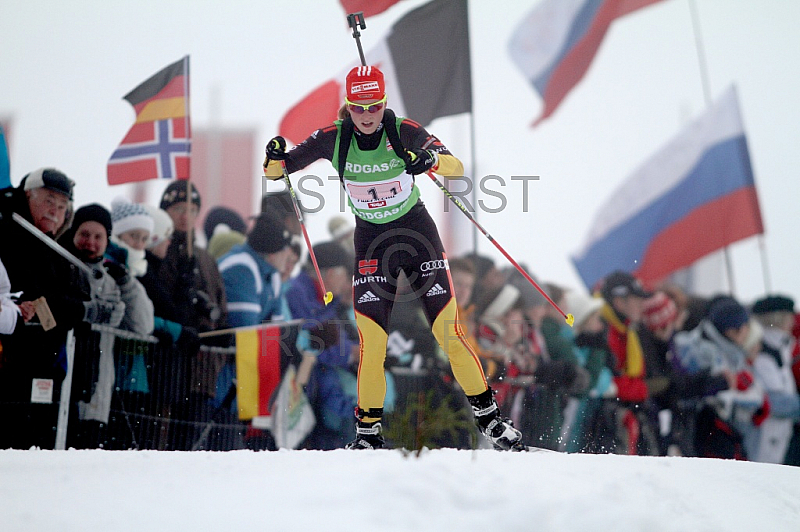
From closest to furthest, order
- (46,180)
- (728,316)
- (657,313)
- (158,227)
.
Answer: (46,180)
(158,227)
(657,313)
(728,316)

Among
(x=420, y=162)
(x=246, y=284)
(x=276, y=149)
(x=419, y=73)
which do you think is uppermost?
(x=419, y=73)

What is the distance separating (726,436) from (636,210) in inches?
157

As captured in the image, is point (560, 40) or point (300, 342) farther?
point (560, 40)

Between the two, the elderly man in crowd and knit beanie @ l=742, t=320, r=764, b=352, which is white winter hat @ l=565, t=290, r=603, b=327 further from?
the elderly man in crowd

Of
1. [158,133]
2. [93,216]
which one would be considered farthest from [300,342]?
[158,133]

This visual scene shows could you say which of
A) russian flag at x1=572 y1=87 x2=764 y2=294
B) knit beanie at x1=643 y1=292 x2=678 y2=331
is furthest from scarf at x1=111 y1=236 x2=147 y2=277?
russian flag at x1=572 y1=87 x2=764 y2=294

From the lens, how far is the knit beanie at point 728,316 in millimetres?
9773

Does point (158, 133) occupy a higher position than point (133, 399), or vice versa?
point (158, 133)

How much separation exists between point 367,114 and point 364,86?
178mm

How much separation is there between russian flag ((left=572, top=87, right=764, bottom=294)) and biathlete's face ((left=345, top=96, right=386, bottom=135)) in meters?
7.73

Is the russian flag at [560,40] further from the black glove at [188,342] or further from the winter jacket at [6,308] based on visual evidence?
the winter jacket at [6,308]

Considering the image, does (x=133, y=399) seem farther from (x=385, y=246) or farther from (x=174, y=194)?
(x=385, y=246)

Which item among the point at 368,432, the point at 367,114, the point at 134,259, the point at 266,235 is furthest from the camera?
the point at 266,235

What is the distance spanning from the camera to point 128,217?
6379 mm
